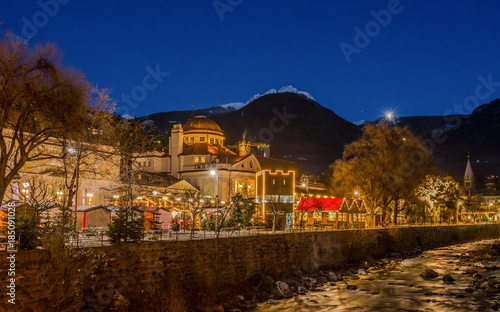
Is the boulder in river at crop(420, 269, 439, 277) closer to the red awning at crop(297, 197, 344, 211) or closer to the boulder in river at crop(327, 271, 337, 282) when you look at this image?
the boulder in river at crop(327, 271, 337, 282)

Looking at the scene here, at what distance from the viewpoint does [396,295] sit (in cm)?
3134

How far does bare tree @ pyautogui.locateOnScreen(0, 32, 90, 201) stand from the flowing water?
1375 centimetres

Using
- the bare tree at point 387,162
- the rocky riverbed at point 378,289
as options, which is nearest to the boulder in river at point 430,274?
the rocky riverbed at point 378,289

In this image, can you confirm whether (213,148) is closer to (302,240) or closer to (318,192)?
(318,192)

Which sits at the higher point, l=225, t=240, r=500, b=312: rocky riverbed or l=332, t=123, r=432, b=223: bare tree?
l=332, t=123, r=432, b=223: bare tree

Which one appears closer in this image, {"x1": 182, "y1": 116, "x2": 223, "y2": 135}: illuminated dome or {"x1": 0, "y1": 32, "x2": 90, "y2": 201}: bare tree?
{"x1": 0, "y1": 32, "x2": 90, "y2": 201}: bare tree

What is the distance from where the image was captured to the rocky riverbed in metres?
27.5

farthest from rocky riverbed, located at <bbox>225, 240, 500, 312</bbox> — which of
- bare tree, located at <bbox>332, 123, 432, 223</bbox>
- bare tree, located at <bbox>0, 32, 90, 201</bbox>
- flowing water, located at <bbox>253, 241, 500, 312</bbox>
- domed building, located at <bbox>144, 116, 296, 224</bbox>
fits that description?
domed building, located at <bbox>144, 116, 296, 224</bbox>

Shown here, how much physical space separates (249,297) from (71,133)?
43.2ft

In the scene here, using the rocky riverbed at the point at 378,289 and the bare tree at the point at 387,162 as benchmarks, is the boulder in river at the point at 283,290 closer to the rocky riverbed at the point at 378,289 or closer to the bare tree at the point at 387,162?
the rocky riverbed at the point at 378,289

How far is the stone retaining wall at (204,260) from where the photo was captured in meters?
18.6

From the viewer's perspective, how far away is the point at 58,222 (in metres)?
23.2

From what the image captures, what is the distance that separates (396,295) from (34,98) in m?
24.0

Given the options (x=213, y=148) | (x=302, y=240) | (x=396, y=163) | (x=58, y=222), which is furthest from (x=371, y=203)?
(x=58, y=222)
